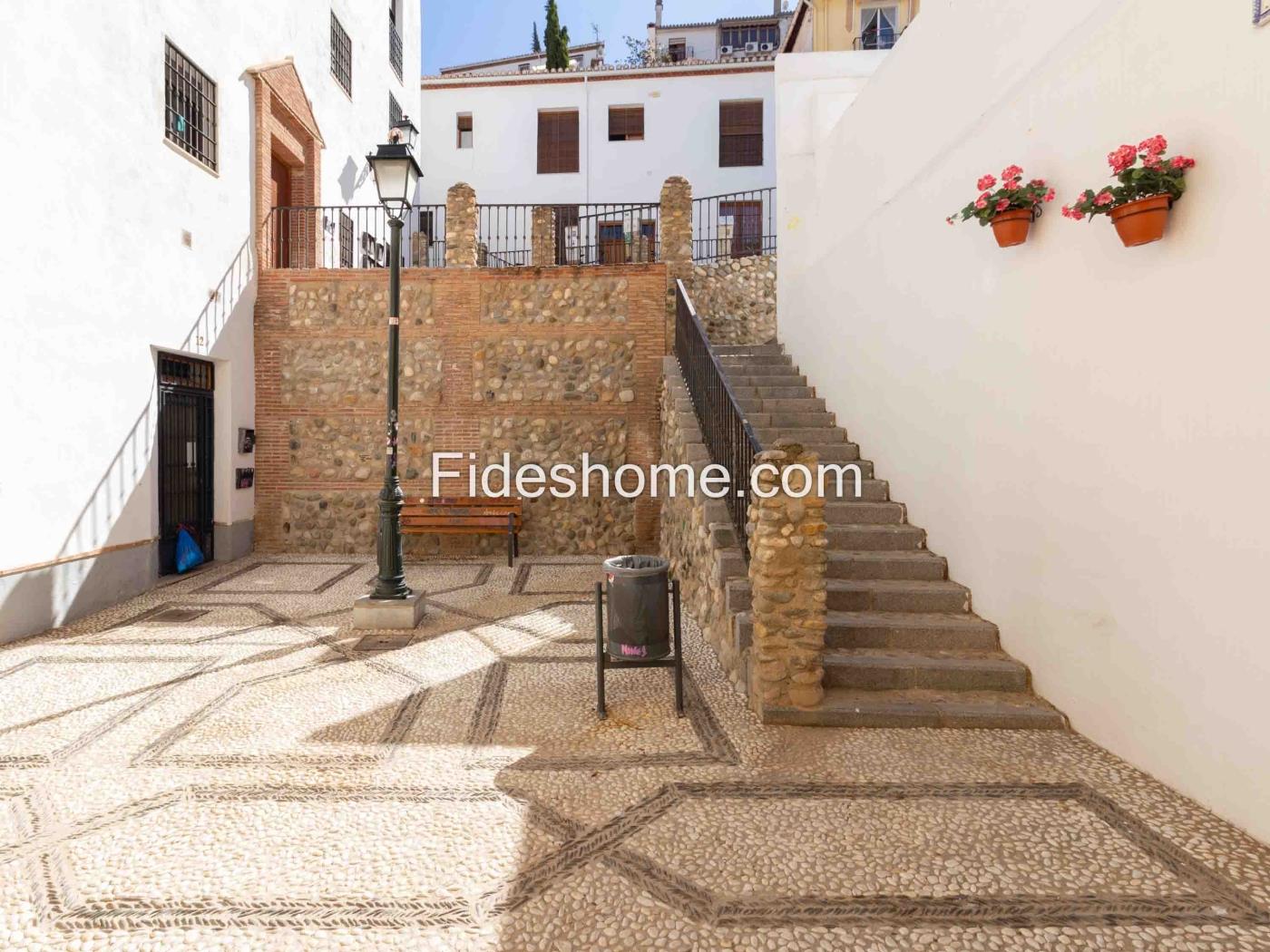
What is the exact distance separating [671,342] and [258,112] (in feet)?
19.9

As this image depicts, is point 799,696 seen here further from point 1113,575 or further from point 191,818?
point 191,818

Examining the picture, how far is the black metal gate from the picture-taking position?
677cm

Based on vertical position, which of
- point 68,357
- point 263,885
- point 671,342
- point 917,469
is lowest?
point 263,885

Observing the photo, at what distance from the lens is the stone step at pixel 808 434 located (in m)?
6.01

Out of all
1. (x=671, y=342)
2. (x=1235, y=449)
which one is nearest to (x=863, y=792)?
(x=1235, y=449)

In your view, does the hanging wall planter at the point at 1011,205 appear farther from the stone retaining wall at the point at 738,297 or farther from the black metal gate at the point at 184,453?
the black metal gate at the point at 184,453

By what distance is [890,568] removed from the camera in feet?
14.6

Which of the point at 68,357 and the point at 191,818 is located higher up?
the point at 68,357

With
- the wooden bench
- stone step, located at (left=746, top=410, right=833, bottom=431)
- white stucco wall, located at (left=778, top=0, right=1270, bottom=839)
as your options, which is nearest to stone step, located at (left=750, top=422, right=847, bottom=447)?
stone step, located at (left=746, top=410, right=833, bottom=431)

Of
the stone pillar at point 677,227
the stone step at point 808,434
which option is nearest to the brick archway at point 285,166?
the stone pillar at point 677,227

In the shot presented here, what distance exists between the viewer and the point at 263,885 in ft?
7.49

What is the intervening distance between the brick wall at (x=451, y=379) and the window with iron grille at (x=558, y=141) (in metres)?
8.16

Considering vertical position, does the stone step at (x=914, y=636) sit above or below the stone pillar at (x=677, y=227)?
below

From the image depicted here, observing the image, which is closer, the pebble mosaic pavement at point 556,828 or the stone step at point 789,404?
the pebble mosaic pavement at point 556,828
